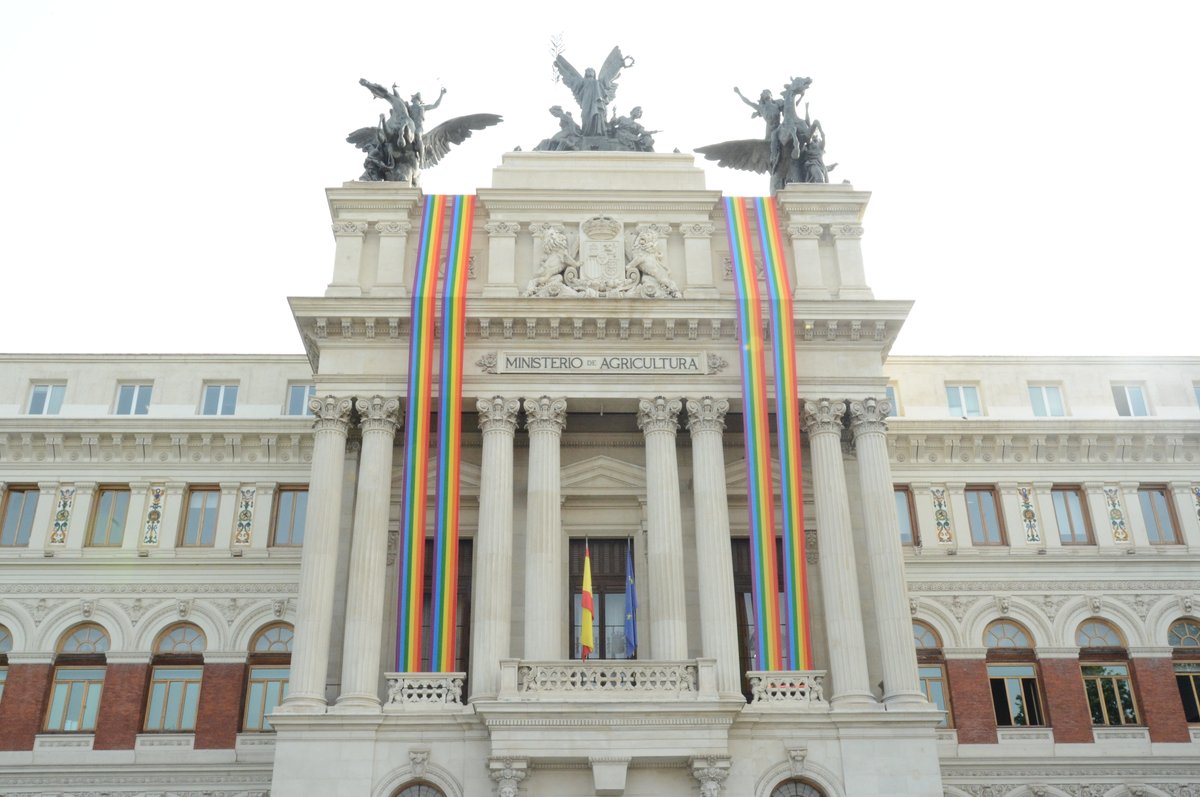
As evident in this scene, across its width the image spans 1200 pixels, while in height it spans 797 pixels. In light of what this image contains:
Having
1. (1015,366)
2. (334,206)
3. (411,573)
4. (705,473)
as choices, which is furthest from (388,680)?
(1015,366)

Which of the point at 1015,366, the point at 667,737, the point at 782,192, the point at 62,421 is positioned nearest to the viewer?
the point at 667,737

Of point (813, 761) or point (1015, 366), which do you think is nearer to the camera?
point (813, 761)

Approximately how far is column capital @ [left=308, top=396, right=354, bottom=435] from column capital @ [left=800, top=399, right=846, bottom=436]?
43.6 ft

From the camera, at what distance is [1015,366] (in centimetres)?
4328

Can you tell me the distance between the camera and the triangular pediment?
36.2m

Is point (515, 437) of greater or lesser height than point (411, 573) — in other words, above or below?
above

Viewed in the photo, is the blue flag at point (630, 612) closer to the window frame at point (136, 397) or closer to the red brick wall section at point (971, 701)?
the red brick wall section at point (971, 701)

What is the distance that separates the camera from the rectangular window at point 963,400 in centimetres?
4291

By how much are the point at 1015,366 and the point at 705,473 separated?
15492 millimetres

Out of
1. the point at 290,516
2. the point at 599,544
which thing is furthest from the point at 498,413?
the point at 290,516

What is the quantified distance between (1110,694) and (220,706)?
2808 centimetres

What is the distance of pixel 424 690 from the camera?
3075 cm

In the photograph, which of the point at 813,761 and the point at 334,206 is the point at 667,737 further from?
the point at 334,206

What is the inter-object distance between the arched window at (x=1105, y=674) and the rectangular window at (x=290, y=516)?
25.8 m
